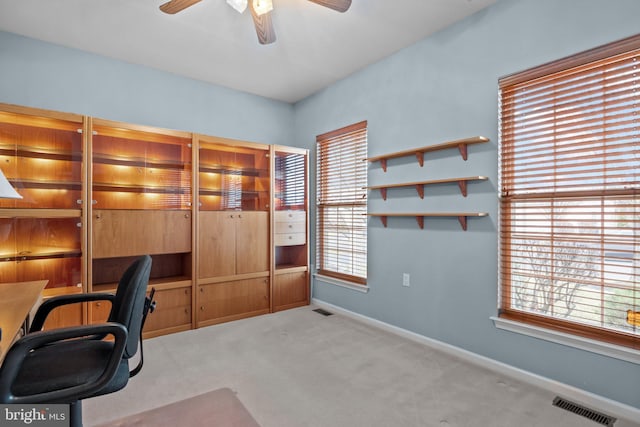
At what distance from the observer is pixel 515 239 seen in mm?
2467

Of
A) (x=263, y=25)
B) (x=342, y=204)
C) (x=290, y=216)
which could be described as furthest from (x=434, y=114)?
(x=290, y=216)

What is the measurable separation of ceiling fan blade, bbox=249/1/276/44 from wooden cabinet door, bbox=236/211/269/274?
1953 mm

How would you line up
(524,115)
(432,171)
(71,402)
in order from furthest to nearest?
(432,171)
(524,115)
(71,402)

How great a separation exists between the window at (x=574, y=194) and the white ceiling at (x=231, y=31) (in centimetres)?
94

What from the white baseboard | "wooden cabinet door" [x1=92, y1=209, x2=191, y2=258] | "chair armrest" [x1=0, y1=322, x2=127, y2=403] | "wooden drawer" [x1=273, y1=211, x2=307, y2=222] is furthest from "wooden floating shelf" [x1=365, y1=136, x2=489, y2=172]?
"chair armrest" [x1=0, y1=322, x2=127, y2=403]

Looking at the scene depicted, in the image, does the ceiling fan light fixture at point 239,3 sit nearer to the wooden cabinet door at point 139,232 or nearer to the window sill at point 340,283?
the wooden cabinet door at point 139,232

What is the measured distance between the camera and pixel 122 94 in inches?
136

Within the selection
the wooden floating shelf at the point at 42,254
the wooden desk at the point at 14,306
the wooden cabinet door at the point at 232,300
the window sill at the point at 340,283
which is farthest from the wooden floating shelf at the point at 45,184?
the window sill at the point at 340,283

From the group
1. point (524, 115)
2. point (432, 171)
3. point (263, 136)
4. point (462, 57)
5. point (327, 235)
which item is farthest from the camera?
point (263, 136)

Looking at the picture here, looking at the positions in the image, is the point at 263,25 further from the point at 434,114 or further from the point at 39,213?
the point at 39,213

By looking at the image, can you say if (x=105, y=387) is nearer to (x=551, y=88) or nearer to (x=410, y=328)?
(x=410, y=328)

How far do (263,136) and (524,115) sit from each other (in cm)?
309

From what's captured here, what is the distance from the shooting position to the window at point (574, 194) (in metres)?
1.98

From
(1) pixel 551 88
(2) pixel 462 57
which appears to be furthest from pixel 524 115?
(2) pixel 462 57
